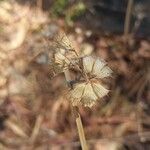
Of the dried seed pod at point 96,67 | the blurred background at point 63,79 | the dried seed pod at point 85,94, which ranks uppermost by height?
the blurred background at point 63,79

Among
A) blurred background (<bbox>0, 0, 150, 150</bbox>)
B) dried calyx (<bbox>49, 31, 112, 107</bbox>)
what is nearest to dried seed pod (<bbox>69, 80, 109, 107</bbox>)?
dried calyx (<bbox>49, 31, 112, 107</bbox>)

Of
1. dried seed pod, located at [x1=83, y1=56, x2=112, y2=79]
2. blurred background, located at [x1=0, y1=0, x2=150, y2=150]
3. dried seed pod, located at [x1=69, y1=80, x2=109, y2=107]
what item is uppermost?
blurred background, located at [x1=0, y1=0, x2=150, y2=150]

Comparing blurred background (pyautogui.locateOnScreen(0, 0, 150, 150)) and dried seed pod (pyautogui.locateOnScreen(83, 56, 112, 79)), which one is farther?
blurred background (pyautogui.locateOnScreen(0, 0, 150, 150))

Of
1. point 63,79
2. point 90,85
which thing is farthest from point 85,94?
point 63,79

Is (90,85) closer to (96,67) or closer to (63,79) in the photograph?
(96,67)

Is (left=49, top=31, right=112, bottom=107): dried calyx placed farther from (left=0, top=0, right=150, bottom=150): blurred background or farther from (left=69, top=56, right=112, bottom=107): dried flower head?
(left=0, top=0, right=150, bottom=150): blurred background

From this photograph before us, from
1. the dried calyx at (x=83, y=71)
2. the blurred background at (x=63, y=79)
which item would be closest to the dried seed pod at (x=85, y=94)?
the dried calyx at (x=83, y=71)

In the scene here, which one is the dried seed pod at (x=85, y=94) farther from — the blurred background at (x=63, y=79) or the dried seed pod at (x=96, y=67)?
the blurred background at (x=63, y=79)

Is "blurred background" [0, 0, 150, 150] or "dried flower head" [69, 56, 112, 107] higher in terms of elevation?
"blurred background" [0, 0, 150, 150]
